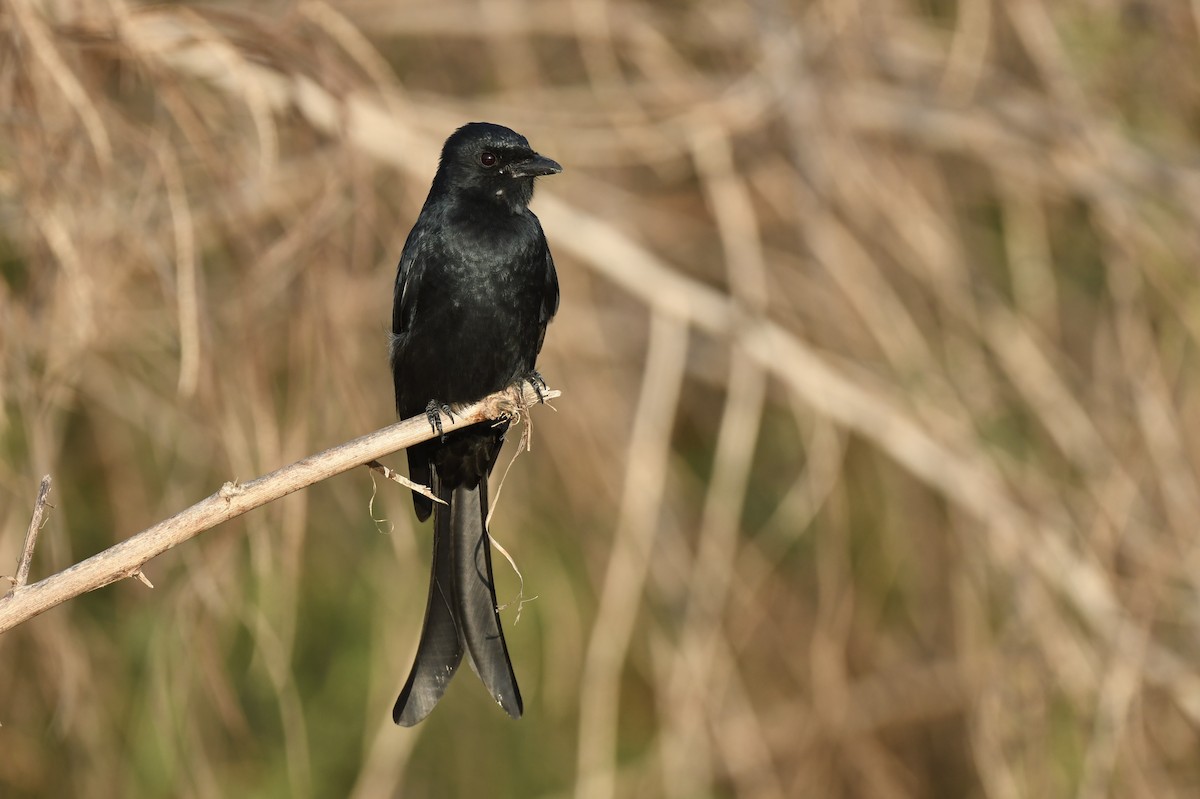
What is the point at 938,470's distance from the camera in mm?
3770

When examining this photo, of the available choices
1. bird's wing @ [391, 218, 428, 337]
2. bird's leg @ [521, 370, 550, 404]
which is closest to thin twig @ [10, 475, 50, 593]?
bird's leg @ [521, 370, 550, 404]

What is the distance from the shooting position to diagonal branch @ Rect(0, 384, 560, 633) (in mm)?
1604

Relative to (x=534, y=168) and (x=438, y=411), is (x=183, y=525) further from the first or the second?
(x=534, y=168)

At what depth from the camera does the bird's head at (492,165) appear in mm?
2879

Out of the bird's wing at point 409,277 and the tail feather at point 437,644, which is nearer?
the tail feather at point 437,644

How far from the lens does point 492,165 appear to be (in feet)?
9.49

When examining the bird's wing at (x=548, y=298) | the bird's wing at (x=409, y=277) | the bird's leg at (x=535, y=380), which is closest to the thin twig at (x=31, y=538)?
the bird's leg at (x=535, y=380)

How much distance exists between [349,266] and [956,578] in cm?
221

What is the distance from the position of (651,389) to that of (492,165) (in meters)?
0.96

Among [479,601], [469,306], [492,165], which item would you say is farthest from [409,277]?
[479,601]

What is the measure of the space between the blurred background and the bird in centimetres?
14

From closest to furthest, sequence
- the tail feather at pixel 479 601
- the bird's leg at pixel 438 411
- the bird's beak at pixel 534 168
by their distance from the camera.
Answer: the tail feather at pixel 479 601, the bird's leg at pixel 438 411, the bird's beak at pixel 534 168

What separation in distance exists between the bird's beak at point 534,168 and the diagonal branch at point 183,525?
1.01 metres

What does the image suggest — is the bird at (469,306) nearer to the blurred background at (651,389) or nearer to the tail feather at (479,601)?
the tail feather at (479,601)
